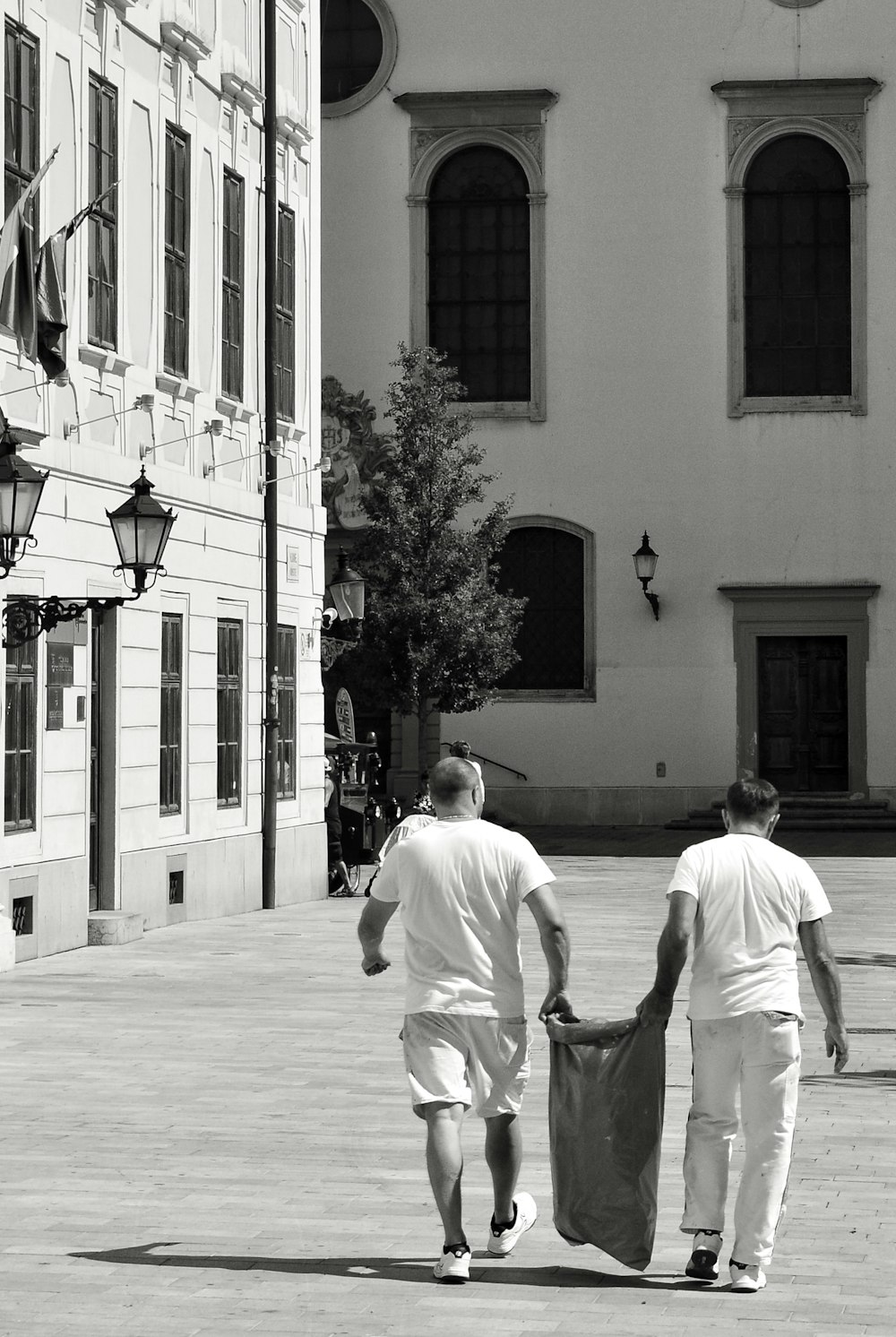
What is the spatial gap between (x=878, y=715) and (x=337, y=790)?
1320 cm

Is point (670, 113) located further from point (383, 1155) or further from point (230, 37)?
point (383, 1155)

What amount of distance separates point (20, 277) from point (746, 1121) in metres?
9.43

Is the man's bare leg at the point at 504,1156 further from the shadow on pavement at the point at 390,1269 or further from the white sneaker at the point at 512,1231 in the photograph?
the shadow on pavement at the point at 390,1269

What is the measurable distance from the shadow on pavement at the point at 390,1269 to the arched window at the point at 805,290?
29444mm

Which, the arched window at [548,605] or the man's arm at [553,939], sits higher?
the arched window at [548,605]

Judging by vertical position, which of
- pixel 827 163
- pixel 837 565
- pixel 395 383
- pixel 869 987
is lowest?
pixel 869 987

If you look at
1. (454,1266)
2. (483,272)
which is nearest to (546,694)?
(483,272)

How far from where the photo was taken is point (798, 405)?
115 feet

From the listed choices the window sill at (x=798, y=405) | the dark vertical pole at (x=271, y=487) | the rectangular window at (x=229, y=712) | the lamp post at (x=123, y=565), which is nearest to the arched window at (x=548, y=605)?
the window sill at (x=798, y=405)

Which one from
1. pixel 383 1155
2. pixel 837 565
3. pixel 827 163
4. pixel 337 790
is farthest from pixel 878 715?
pixel 383 1155

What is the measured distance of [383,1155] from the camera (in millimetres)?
8852

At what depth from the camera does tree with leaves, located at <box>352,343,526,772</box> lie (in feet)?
99.3

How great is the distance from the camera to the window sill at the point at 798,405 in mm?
35094

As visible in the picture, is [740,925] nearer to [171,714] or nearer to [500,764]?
[171,714]
